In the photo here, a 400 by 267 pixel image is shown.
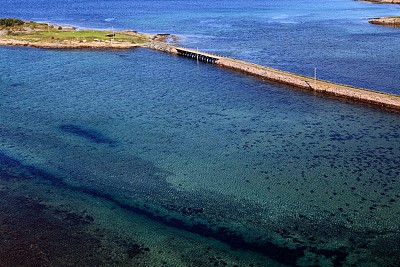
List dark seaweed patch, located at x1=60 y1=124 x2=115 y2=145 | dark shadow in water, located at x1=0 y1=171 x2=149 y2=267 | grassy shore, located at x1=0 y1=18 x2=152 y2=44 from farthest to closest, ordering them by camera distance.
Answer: grassy shore, located at x1=0 y1=18 x2=152 y2=44 < dark seaweed patch, located at x1=60 y1=124 x2=115 y2=145 < dark shadow in water, located at x1=0 y1=171 x2=149 y2=267

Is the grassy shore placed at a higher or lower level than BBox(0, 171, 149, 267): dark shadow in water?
higher

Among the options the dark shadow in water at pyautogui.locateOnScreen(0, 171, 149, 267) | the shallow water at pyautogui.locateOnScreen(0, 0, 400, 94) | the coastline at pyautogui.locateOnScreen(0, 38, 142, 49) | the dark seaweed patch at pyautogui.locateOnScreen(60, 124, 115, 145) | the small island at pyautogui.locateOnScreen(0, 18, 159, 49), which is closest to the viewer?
the dark shadow in water at pyautogui.locateOnScreen(0, 171, 149, 267)

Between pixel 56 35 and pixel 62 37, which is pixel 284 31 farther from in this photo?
pixel 56 35

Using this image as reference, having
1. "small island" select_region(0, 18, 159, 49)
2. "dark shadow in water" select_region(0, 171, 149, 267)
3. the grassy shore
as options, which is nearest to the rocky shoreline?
"small island" select_region(0, 18, 159, 49)

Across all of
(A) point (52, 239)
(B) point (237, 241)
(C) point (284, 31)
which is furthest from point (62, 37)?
(B) point (237, 241)

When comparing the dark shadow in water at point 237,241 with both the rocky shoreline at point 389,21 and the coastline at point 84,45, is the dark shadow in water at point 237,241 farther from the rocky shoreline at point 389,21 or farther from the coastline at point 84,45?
the rocky shoreline at point 389,21

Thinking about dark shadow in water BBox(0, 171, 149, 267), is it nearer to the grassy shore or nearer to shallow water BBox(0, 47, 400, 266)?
shallow water BBox(0, 47, 400, 266)

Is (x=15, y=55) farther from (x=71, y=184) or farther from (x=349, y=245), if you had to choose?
(x=349, y=245)

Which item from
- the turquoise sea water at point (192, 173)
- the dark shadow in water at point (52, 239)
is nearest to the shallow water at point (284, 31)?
the turquoise sea water at point (192, 173)
